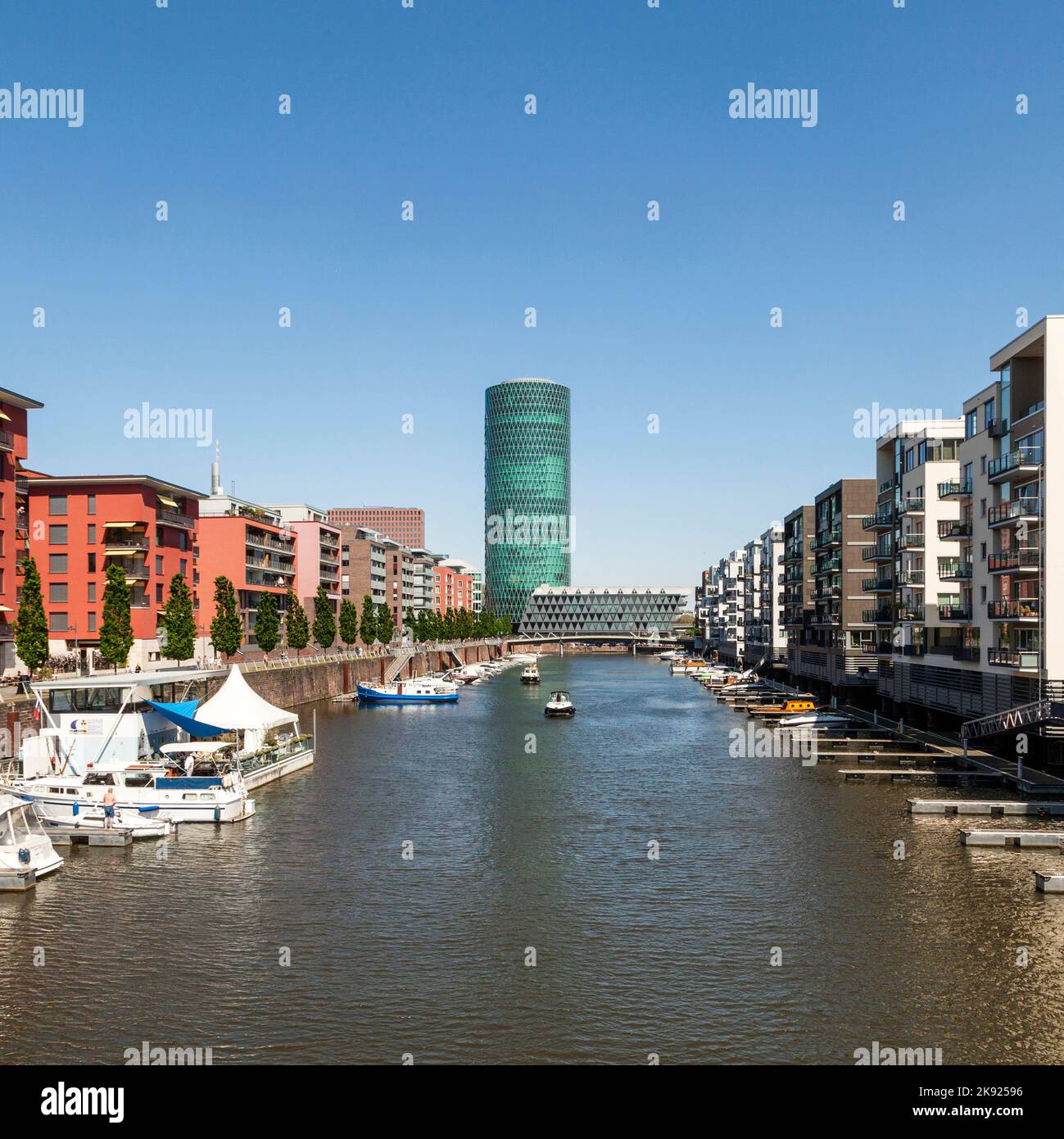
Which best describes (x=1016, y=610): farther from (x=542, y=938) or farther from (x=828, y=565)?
(x=828, y=565)

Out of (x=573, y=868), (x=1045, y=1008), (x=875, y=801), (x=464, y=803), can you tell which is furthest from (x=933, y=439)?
(x=1045, y=1008)

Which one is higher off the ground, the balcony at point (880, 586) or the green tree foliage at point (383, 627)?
the balcony at point (880, 586)

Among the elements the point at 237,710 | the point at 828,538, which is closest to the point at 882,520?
the point at 828,538

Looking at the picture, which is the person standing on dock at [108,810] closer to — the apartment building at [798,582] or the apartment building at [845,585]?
the apartment building at [845,585]

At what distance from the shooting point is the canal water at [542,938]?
28016 millimetres

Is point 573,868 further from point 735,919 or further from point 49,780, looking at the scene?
point 49,780

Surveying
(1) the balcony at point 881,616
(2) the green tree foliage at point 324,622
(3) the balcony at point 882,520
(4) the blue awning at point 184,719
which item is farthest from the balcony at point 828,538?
(4) the blue awning at point 184,719

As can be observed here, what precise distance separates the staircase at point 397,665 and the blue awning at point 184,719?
300ft

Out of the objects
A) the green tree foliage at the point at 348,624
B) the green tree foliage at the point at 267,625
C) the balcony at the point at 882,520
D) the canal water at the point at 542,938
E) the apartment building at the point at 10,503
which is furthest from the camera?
the green tree foliage at the point at 348,624

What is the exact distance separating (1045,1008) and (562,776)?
4324cm

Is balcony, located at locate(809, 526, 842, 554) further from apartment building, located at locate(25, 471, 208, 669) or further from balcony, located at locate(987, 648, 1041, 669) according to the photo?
apartment building, located at locate(25, 471, 208, 669)

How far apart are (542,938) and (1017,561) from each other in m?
43.3

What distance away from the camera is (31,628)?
80562 mm

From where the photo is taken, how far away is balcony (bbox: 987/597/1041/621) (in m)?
63.4
